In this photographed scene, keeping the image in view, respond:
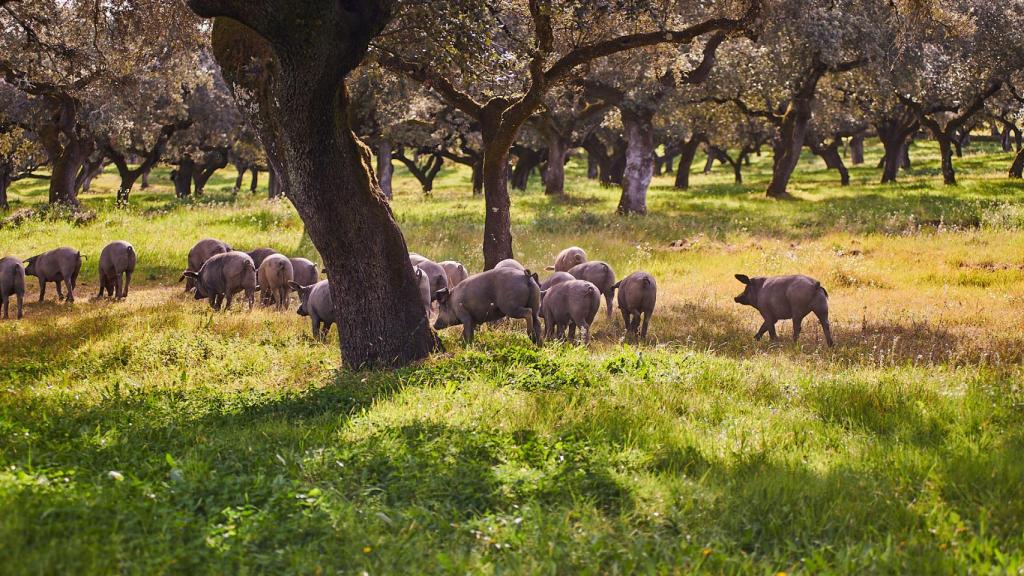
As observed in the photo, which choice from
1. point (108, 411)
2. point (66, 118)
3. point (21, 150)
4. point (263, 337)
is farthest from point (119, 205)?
point (108, 411)

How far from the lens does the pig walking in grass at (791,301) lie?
12.3 meters

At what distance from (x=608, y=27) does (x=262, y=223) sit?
14675 millimetres

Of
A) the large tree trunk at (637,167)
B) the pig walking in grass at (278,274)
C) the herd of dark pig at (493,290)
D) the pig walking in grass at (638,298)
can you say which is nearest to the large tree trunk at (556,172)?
the large tree trunk at (637,167)

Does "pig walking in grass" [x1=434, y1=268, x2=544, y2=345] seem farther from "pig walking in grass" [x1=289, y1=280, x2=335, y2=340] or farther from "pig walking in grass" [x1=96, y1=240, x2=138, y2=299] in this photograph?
"pig walking in grass" [x1=96, y1=240, x2=138, y2=299]

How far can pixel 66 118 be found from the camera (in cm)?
2889

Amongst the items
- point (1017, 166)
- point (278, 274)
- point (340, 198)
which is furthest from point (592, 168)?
point (340, 198)

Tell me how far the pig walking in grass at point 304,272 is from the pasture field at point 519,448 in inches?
106

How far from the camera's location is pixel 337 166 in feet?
33.0

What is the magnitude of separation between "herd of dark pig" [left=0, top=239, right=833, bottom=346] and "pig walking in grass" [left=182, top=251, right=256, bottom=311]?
0.8 inches

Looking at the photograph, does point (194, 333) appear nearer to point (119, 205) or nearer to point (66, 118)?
point (66, 118)

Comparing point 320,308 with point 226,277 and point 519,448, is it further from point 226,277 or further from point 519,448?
point 519,448

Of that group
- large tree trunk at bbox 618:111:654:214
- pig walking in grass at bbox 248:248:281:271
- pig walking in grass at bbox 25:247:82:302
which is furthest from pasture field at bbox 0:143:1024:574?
large tree trunk at bbox 618:111:654:214

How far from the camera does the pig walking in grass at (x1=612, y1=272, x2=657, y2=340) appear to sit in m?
13.0

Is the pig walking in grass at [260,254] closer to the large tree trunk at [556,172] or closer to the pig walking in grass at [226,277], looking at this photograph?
the pig walking in grass at [226,277]
